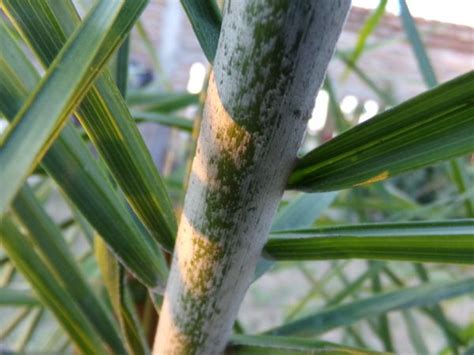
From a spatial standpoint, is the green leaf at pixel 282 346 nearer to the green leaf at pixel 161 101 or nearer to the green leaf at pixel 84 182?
the green leaf at pixel 84 182

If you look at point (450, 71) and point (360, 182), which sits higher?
point (450, 71)

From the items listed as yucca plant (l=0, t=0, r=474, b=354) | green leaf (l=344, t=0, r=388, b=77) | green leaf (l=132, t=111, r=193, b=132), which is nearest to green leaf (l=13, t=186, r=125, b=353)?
yucca plant (l=0, t=0, r=474, b=354)

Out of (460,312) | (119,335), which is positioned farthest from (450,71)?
(119,335)

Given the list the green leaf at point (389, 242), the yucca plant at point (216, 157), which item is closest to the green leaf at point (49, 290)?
the yucca plant at point (216, 157)

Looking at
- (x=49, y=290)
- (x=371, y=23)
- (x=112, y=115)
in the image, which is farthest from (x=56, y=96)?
(x=371, y=23)

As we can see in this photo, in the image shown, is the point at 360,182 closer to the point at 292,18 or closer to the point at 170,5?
the point at 292,18

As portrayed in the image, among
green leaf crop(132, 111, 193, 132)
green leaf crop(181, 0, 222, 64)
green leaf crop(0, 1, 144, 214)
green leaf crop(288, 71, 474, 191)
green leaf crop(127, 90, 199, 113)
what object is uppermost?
green leaf crop(127, 90, 199, 113)

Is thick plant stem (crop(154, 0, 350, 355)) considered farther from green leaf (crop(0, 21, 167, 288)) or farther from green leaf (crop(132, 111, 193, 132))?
green leaf (crop(132, 111, 193, 132))
